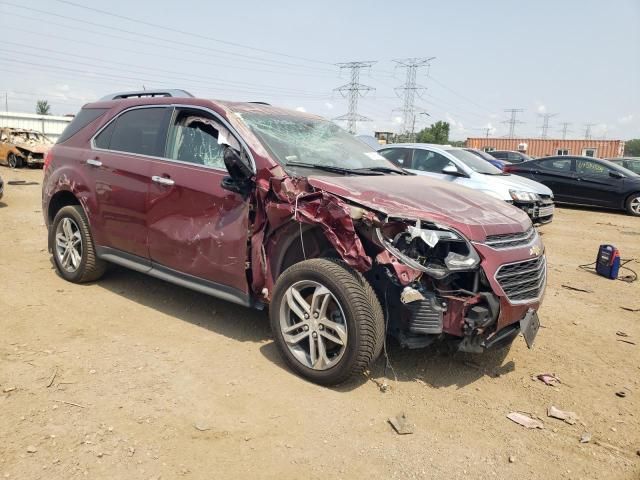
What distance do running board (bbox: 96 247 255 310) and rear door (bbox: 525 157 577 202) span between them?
1253 centimetres

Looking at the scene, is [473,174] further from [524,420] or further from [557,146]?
[557,146]

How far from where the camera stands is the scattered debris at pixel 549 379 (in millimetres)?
3702

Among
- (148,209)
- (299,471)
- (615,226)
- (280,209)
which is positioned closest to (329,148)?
(280,209)

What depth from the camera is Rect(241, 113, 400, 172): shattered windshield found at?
3.97 m

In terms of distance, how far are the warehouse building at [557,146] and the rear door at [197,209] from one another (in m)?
39.3

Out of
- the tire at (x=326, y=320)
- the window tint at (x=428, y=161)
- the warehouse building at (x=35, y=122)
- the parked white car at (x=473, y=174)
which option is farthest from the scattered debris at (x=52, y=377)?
the warehouse building at (x=35, y=122)

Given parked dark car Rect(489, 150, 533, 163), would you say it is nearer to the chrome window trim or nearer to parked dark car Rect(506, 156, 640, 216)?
parked dark car Rect(506, 156, 640, 216)

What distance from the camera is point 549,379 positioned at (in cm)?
375

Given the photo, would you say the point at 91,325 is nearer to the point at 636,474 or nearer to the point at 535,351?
the point at 535,351

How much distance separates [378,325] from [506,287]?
843 millimetres

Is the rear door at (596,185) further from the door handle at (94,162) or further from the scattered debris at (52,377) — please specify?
the scattered debris at (52,377)

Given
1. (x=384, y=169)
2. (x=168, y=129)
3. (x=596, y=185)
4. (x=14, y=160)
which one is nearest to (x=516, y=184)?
(x=596, y=185)

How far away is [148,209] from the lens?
14.4ft

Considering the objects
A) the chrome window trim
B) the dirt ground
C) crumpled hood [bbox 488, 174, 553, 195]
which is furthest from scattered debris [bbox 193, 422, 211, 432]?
crumpled hood [bbox 488, 174, 553, 195]
